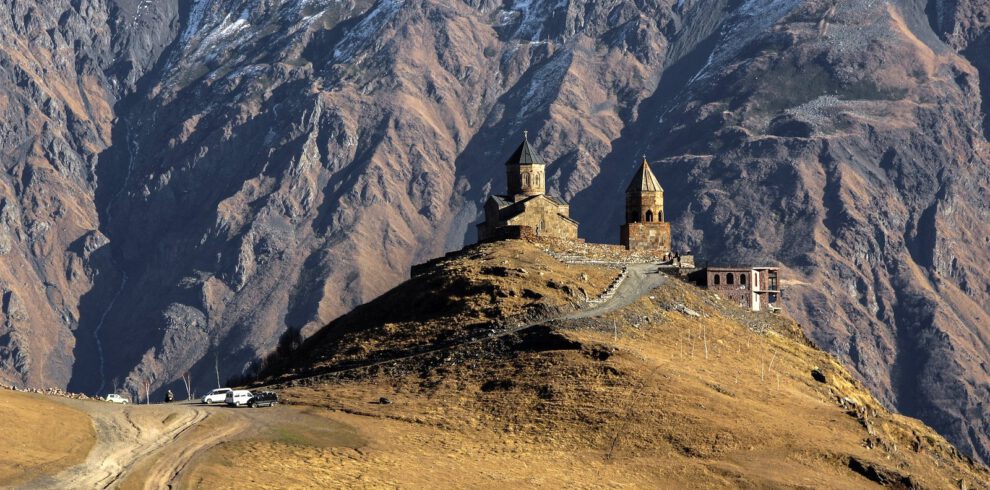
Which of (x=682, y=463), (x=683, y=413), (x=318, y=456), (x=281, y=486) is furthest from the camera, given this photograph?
(x=683, y=413)

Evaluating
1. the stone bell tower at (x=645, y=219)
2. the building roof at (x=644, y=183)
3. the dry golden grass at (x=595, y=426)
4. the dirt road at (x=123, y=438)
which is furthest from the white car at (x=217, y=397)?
the building roof at (x=644, y=183)

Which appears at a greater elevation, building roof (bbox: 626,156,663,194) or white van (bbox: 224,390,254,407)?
building roof (bbox: 626,156,663,194)

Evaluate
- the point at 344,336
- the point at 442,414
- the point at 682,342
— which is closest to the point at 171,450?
the point at 442,414

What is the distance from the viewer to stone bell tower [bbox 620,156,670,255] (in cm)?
16262

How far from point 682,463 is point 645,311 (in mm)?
32086

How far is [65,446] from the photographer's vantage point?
86812 mm

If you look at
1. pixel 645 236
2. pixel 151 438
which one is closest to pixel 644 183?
pixel 645 236

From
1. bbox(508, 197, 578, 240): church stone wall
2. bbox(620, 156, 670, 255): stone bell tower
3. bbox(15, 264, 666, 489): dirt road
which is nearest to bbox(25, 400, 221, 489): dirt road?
bbox(15, 264, 666, 489): dirt road

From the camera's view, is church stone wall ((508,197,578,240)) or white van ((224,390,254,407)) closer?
white van ((224,390,254,407))

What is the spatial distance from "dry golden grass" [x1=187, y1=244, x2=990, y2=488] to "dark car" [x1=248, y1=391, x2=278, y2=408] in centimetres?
200

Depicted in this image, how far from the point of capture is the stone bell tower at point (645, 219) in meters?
163

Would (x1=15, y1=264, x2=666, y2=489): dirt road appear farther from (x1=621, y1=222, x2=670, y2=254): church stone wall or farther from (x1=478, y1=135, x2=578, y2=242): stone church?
(x1=621, y1=222, x2=670, y2=254): church stone wall

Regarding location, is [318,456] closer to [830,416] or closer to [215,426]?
[215,426]

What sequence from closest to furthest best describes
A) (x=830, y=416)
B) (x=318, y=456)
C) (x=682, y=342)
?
(x=318, y=456) < (x=830, y=416) < (x=682, y=342)
